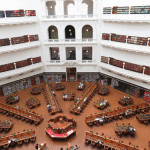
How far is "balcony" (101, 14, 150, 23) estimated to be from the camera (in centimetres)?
1691

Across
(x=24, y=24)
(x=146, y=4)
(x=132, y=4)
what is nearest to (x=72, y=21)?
(x=24, y=24)

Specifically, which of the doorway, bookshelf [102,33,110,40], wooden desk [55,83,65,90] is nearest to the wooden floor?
wooden desk [55,83,65,90]

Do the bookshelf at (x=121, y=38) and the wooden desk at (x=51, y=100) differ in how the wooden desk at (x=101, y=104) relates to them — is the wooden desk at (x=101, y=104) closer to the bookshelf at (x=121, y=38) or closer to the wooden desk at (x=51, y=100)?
the wooden desk at (x=51, y=100)

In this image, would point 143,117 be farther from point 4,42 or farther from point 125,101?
point 4,42

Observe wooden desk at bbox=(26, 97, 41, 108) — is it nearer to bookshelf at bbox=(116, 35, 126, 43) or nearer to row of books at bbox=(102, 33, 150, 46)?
row of books at bbox=(102, 33, 150, 46)

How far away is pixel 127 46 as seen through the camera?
19.3 metres

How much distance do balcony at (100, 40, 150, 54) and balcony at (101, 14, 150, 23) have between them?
9.39 ft

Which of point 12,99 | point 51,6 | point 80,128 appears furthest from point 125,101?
point 51,6

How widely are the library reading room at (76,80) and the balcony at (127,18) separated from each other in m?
0.03

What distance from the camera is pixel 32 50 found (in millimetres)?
23172

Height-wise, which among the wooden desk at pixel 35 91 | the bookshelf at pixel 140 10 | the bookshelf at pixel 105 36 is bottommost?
the wooden desk at pixel 35 91

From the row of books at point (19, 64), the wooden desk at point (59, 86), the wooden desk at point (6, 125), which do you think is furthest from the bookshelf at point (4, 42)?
the wooden desk at point (6, 125)

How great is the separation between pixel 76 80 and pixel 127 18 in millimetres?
12337

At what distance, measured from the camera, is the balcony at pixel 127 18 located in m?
16.9
